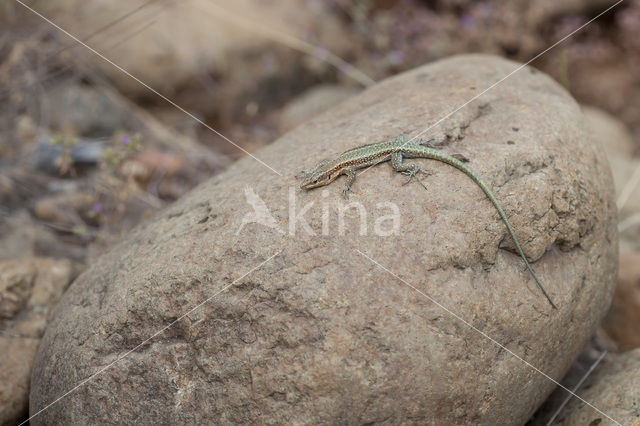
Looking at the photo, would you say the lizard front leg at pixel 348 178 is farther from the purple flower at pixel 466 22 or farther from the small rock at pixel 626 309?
the purple flower at pixel 466 22

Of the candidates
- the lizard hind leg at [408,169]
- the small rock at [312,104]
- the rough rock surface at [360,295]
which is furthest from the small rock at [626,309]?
the small rock at [312,104]

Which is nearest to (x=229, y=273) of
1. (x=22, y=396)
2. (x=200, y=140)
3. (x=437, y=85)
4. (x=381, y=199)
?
(x=381, y=199)

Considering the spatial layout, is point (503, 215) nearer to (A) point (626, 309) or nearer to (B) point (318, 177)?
(B) point (318, 177)

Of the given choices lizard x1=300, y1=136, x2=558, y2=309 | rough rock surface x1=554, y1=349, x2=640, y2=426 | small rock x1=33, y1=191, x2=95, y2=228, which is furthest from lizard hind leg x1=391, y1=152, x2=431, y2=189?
small rock x1=33, y1=191, x2=95, y2=228

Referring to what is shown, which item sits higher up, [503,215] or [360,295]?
[503,215]

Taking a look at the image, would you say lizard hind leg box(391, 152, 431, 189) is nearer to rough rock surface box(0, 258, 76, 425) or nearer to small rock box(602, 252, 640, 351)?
small rock box(602, 252, 640, 351)

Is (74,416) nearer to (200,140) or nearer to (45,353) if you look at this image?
(45,353)

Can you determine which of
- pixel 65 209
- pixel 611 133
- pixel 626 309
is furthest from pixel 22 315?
pixel 611 133
